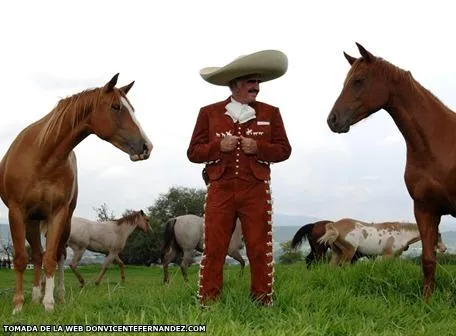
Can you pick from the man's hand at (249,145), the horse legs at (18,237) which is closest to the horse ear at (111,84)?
the horse legs at (18,237)

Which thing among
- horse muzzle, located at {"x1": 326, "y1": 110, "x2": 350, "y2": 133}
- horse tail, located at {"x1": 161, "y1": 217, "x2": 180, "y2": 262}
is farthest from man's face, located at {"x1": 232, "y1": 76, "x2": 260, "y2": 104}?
horse tail, located at {"x1": 161, "y1": 217, "x2": 180, "y2": 262}

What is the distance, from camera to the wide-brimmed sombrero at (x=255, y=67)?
5.42 m

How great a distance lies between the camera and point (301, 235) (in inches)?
530

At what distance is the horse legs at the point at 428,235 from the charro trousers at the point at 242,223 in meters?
2.07

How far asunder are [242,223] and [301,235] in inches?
323

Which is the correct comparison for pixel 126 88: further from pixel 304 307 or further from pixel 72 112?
pixel 304 307

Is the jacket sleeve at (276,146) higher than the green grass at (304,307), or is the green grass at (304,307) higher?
the jacket sleeve at (276,146)

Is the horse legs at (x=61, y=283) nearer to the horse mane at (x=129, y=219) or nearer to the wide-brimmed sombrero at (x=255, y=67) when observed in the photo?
the wide-brimmed sombrero at (x=255, y=67)

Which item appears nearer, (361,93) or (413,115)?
(361,93)

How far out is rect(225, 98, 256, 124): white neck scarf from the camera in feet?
18.2

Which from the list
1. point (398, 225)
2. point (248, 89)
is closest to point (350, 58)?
point (248, 89)

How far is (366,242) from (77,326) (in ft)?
31.1

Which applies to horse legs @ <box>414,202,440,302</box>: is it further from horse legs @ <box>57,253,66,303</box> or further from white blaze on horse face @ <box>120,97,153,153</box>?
horse legs @ <box>57,253,66,303</box>

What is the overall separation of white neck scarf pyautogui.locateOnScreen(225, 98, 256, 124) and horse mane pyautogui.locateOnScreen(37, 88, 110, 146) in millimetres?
1678
